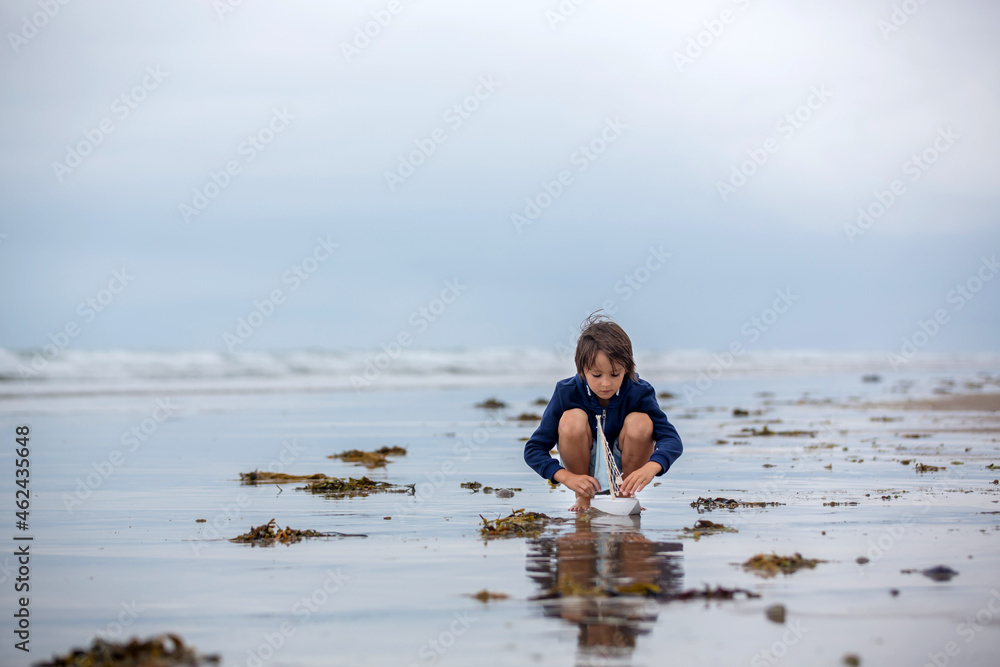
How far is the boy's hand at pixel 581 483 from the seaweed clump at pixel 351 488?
5.06 ft

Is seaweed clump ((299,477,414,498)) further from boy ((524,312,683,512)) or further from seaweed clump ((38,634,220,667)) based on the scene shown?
seaweed clump ((38,634,220,667))

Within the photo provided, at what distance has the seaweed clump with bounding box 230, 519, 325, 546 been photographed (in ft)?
15.7

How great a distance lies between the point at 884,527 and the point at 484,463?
13.2 feet

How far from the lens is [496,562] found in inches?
165

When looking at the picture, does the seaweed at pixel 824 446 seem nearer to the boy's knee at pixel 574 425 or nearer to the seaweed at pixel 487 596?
the boy's knee at pixel 574 425

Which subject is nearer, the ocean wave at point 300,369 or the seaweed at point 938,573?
the seaweed at point 938,573

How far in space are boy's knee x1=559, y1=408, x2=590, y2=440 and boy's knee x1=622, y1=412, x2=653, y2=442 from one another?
225mm

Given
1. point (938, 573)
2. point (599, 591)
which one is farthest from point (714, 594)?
point (938, 573)

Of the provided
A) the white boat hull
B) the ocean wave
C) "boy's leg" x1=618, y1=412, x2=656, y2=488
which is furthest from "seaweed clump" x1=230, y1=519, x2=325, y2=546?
the ocean wave

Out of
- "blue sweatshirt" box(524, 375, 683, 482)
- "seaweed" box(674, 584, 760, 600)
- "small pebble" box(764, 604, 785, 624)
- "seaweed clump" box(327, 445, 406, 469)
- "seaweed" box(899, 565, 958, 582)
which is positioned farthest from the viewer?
"seaweed clump" box(327, 445, 406, 469)

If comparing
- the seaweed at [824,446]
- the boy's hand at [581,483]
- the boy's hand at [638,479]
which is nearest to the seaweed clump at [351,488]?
the boy's hand at [581,483]

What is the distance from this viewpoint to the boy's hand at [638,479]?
520cm

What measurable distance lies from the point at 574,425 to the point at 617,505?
508 mm

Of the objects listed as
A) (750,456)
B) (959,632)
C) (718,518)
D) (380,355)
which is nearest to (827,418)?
(750,456)
